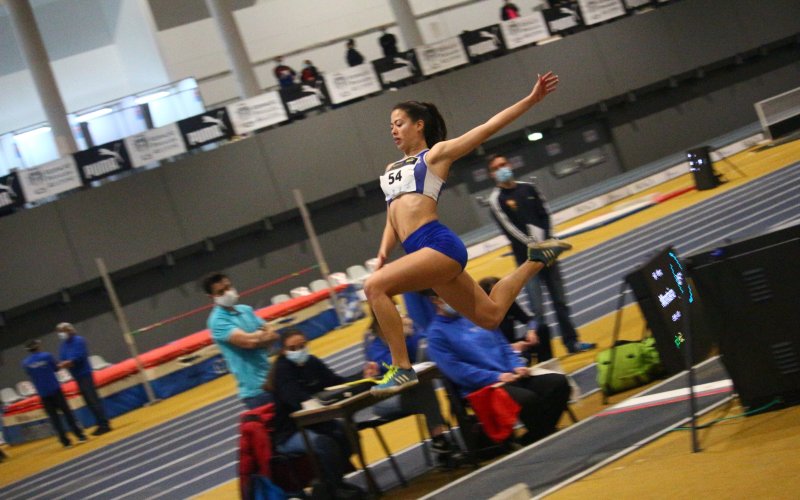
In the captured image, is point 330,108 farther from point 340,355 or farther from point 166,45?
point 340,355

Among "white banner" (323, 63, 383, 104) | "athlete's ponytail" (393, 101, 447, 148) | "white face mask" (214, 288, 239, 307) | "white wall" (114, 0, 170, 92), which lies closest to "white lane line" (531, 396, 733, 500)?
"athlete's ponytail" (393, 101, 447, 148)

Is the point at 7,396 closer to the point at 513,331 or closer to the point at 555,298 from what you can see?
the point at 555,298

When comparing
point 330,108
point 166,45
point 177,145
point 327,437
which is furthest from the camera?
point 166,45

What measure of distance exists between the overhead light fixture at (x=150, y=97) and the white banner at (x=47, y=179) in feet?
25.6

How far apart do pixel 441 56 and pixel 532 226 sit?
713 inches

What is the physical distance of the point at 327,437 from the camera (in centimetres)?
639

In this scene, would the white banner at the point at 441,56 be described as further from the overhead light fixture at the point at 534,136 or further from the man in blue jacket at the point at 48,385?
the man in blue jacket at the point at 48,385

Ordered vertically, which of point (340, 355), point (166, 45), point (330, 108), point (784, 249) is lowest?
point (340, 355)

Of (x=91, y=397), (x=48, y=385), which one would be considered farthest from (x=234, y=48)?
(x=48, y=385)

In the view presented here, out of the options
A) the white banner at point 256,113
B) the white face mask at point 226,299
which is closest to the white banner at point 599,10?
the white banner at point 256,113

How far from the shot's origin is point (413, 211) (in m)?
5.19

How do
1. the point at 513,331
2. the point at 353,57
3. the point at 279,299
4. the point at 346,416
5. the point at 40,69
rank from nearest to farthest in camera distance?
the point at 346,416 → the point at 513,331 → the point at 279,299 → the point at 40,69 → the point at 353,57

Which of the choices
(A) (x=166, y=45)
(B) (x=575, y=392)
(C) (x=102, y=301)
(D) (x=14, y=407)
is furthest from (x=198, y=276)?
(B) (x=575, y=392)

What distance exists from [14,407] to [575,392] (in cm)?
1406
